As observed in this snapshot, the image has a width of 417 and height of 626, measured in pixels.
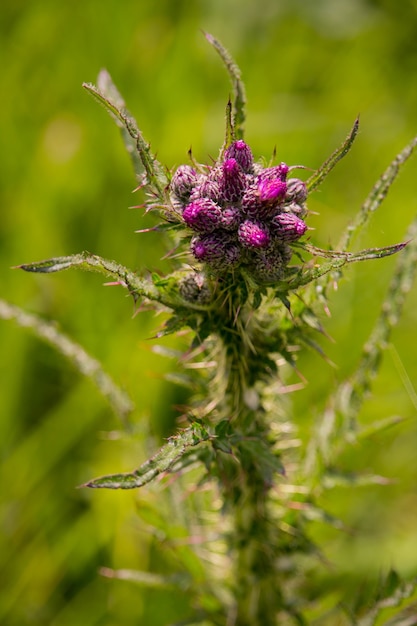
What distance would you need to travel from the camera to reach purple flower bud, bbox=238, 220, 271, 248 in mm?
1423

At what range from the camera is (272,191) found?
1.47 meters

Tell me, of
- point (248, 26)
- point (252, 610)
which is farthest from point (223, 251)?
point (248, 26)

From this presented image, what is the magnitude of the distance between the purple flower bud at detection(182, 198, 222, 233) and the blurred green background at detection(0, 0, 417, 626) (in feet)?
3.19

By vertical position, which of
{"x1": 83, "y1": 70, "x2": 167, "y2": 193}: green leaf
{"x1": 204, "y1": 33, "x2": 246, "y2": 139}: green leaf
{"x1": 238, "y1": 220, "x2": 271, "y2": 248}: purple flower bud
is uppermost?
{"x1": 204, "y1": 33, "x2": 246, "y2": 139}: green leaf

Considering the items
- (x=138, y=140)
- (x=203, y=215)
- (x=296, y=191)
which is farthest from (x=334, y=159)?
(x=138, y=140)

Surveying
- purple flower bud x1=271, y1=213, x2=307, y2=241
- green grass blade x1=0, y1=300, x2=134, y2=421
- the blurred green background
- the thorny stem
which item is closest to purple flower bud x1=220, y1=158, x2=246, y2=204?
purple flower bud x1=271, y1=213, x2=307, y2=241

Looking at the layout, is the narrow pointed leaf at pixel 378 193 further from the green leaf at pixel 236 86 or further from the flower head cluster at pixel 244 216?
the green leaf at pixel 236 86

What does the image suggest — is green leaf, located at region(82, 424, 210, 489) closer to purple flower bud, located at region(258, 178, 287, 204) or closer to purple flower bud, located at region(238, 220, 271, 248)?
purple flower bud, located at region(238, 220, 271, 248)

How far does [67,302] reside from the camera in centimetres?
388

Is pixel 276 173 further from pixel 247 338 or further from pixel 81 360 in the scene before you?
pixel 81 360

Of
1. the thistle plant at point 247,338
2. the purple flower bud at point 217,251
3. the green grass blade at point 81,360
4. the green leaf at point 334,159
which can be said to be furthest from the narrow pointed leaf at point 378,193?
the green grass blade at point 81,360

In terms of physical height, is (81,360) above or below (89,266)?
above

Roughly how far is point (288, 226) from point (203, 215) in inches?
7.3

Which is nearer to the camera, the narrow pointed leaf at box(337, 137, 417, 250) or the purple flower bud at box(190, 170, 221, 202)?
the purple flower bud at box(190, 170, 221, 202)
